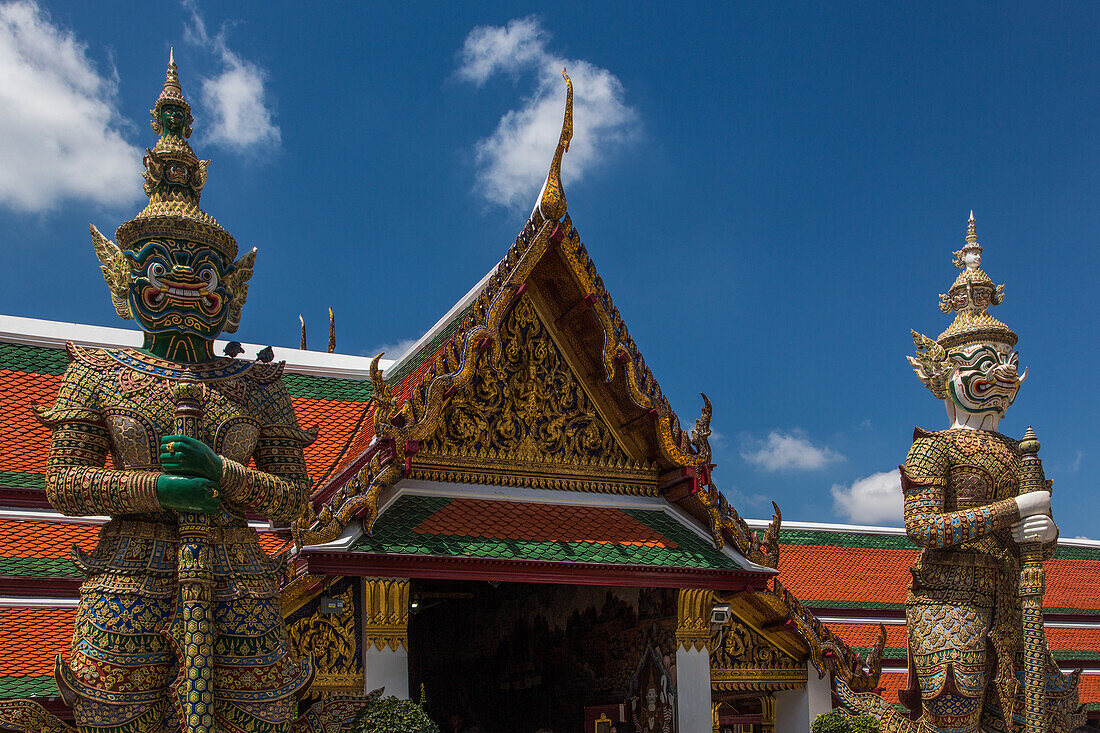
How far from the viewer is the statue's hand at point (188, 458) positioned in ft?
18.5

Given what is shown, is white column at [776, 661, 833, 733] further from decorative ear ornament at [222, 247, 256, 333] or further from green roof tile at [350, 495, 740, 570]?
decorative ear ornament at [222, 247, 256, 333]

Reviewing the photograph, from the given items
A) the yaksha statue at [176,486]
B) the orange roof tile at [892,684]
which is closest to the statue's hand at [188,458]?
the yaksha statue at [176,486]

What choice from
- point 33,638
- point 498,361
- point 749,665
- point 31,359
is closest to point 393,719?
point 33,638

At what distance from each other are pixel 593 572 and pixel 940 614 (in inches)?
112

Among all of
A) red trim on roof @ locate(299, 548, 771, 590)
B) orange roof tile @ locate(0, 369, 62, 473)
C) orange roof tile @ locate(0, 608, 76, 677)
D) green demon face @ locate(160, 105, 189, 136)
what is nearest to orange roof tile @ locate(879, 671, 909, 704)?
red trim on roof @ locate(299, 548, 771, 590)

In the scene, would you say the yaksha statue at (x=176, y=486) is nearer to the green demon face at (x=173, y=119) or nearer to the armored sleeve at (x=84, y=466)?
the armored sleeve at (x=84, y=466)

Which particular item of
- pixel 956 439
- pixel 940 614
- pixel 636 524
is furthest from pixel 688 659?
pixel 956 439

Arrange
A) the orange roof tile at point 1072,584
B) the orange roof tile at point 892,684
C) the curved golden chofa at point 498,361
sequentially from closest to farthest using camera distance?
the curved golden chofa at point 498,361
the orange roof tile at point 892,684
the orange roof tile at point 1072,584

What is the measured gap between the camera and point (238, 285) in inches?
254

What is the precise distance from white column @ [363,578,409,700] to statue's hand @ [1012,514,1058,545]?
4.58 m

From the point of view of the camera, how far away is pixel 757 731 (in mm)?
9008

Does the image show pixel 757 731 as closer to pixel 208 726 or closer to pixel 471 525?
pixel 471 525

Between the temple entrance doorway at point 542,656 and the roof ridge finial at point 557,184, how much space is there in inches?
118

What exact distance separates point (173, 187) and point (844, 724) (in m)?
6.11
